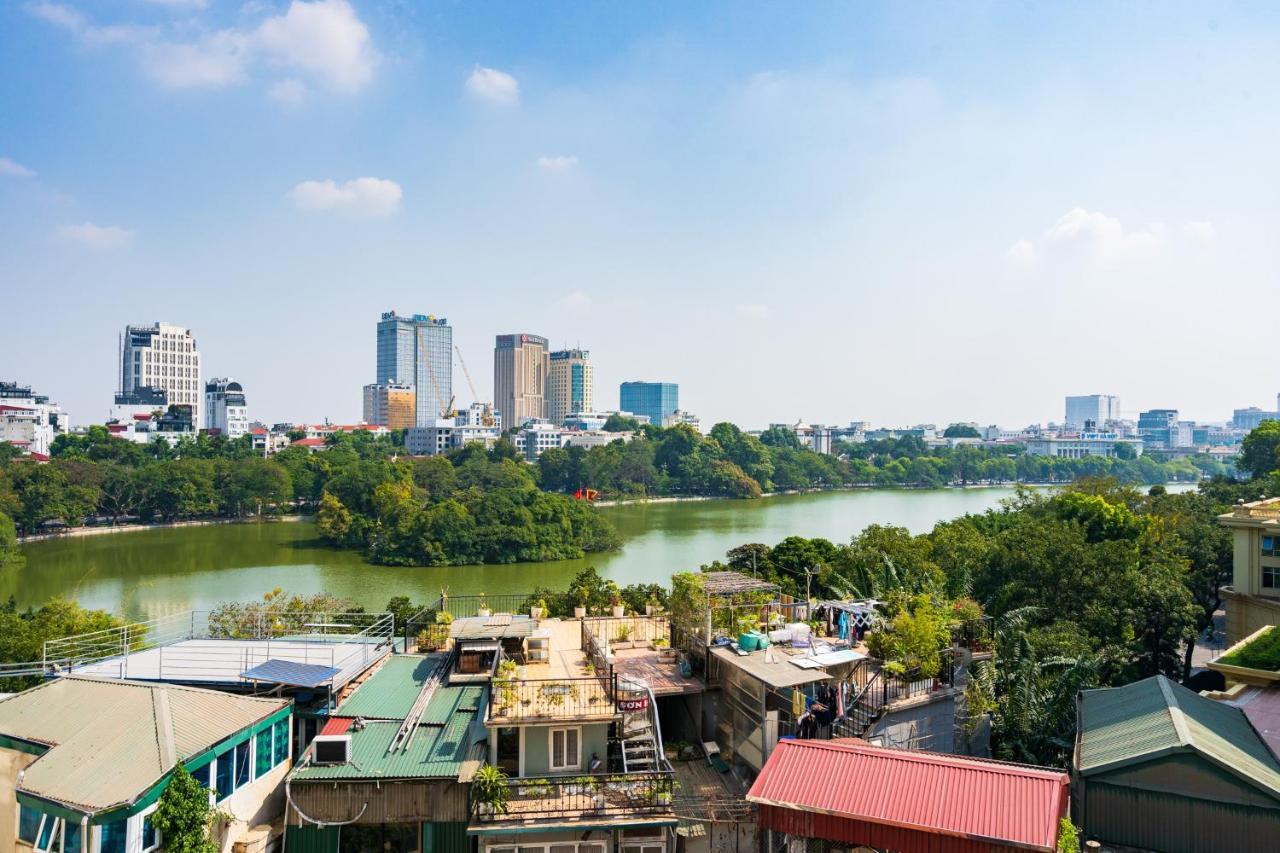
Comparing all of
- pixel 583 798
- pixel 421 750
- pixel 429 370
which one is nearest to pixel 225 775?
pixel 421 750

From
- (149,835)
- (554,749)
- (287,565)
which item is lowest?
(287,565)

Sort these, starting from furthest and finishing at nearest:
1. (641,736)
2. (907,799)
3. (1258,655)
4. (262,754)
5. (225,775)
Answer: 1. (1258,655)
2. (641,736)
3. (262,754)
4. (225,775)
5. (907,799)

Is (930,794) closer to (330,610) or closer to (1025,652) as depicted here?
(1025,652)

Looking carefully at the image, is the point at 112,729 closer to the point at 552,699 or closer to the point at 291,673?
the point at 291,673

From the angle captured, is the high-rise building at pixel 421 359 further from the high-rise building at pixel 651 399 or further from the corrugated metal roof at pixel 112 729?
the corrugated metal roof at pixel 112 729

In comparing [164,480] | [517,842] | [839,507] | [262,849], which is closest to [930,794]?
[517,842]

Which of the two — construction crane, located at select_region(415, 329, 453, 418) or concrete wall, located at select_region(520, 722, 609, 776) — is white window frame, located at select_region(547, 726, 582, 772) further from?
construction crane, located at select_region(415, 329, 453, 418)

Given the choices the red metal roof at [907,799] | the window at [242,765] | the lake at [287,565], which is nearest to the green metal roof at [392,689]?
the window at [242,765]
